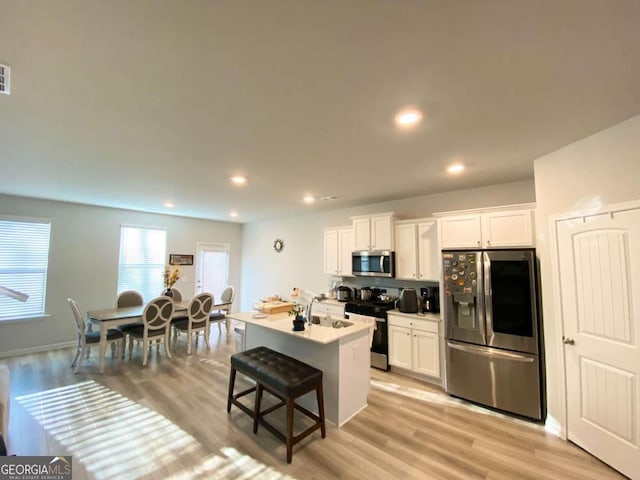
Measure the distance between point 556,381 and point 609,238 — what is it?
1437 millimetres

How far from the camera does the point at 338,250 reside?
199 inches

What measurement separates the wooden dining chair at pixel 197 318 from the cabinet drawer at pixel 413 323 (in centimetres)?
328

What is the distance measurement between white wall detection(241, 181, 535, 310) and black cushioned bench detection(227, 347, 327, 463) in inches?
114

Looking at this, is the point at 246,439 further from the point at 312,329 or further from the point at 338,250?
the point at 338,250

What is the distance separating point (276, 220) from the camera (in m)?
6.84

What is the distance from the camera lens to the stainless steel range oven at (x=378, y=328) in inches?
159

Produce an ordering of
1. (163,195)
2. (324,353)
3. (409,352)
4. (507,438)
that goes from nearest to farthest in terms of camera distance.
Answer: (507,438) < (324,353) < (409,352) < (163,195)

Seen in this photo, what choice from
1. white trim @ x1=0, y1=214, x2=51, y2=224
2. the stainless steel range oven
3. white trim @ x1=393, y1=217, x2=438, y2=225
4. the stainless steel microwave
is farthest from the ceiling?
white trim @ x1=0, y1=214, x2=51, y2=224

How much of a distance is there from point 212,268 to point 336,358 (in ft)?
18.0

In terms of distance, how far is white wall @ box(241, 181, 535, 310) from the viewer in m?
3.78

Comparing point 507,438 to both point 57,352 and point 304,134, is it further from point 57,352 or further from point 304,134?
point 57,352

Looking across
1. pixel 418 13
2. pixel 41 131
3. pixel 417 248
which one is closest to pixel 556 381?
pixel 417 248

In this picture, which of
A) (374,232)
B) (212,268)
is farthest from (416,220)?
(212,268)

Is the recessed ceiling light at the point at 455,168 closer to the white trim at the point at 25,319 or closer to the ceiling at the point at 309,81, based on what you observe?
the ceiling at the point at 309,81
